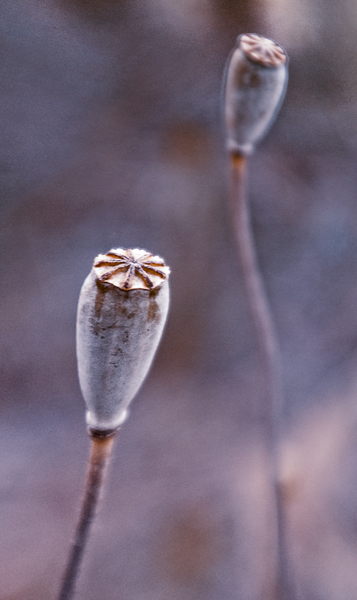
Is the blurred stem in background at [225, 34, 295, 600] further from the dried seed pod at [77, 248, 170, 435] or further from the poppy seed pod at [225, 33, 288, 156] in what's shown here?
the dried seed pod at [77, 248, 170, 435]

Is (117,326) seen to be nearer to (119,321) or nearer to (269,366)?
(119,321)

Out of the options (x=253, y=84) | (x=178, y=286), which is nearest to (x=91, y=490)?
(x=253, y=84)

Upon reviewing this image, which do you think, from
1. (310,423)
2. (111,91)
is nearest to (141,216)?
(111,91)

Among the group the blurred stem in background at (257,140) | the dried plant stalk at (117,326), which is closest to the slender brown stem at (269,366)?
the blurred stem in background at (257,140)

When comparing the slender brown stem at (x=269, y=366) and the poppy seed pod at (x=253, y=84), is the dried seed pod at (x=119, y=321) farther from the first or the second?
the slender brown stem at (x=269, y=366)

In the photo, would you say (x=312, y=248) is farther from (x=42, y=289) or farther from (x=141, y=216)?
(x=42, y=289)

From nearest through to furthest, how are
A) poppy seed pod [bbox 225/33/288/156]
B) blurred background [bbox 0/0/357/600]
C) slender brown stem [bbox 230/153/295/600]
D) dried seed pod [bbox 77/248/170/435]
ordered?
dried seed pod [bbox 77/248/170/435], poppy seed pod [bbox 225/33/288/156], slender brown stem [bbox 230/153/295/600], blurred background [bbox 0/0/357/600]

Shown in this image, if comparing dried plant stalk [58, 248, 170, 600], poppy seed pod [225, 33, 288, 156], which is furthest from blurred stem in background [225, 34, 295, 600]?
dried plant stalk [58, 248, 170, 600]
